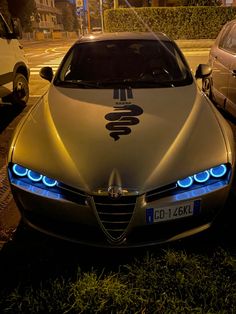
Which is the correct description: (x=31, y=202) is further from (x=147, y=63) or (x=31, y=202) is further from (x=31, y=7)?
(x=31, y=7)

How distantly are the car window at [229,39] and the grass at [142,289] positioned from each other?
12.7 ft

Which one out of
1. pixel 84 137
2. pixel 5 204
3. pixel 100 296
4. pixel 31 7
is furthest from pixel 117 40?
pixel 31 7

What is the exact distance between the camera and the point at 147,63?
12.7 feet

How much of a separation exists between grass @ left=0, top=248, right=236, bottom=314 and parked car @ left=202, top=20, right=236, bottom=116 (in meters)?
3.12

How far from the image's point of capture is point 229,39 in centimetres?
571

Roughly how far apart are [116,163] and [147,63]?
193 centimetres

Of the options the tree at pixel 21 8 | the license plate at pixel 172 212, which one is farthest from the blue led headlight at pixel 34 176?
the tree at pixel 21 8

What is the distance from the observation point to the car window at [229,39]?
5478 millimetres

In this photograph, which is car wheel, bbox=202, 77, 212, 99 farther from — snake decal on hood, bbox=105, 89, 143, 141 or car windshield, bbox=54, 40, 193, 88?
snake decal on hood, bbox=105, 89, 143, 141

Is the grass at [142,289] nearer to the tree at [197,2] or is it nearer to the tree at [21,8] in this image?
the tree at [197,2]

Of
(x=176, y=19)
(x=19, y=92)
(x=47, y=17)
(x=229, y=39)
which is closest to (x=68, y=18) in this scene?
(x=47, y=17)

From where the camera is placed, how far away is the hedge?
67.0 feet

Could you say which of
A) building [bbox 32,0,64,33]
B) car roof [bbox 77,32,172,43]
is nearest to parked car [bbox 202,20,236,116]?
car roof [bbox 77,32,172,43]

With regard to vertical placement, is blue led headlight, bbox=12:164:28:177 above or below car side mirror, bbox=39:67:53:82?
below
